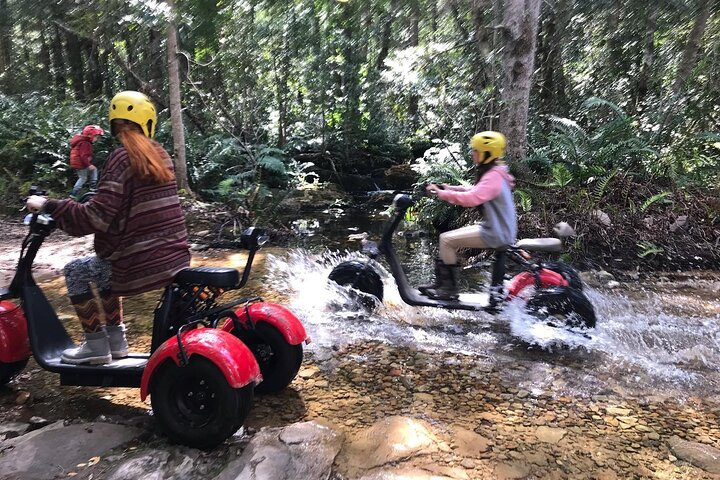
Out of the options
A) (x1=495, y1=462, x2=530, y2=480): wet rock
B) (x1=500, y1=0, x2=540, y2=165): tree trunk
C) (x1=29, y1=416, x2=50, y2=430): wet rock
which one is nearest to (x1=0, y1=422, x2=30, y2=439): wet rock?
(x1=29, y1=416, x2=50, y2=430): wet rock

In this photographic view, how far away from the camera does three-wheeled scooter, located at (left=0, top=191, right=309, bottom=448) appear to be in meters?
2.77

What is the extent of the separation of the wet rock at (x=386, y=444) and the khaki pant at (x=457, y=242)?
2.10 m

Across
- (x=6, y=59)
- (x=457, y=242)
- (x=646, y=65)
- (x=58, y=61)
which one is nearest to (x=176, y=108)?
(x=457, y=242)

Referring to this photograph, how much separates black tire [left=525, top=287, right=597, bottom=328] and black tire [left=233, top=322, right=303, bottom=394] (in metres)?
2.26

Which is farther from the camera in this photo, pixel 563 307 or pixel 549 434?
pixel 563 307

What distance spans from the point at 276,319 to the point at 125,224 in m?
1.14

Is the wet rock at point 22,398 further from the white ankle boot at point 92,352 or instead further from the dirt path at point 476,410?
the white ankle boot at point 92,352

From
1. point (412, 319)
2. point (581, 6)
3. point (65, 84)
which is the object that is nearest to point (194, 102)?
point (65, 84)

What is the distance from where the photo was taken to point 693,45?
10.7 metres

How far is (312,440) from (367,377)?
1.02 m

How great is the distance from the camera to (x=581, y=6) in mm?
12016

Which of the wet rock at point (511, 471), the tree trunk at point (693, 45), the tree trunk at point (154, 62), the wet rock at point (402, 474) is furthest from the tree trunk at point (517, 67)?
the tree trunk at point (154, 62)

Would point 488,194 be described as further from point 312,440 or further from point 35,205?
point 35,205

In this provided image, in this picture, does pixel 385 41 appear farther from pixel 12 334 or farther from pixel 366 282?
pixel 12 334
